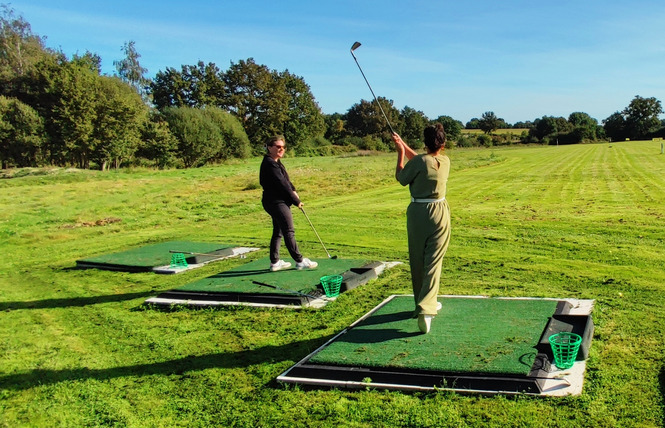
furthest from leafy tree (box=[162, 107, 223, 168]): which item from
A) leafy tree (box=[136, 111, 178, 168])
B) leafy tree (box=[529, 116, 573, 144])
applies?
leafy tree (box=[529, 116, 573, 144])

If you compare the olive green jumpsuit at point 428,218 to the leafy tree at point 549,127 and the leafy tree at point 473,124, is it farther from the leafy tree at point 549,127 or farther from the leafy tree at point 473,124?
the leafy tree at point 473,124

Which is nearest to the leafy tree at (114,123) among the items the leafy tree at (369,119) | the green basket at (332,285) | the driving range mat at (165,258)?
the driving range mat at (165,258)

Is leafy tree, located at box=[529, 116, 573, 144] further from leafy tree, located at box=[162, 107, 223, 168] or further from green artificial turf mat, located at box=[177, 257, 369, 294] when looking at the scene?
green artificial turf mat, located at box=[177, 257, 369, 294]

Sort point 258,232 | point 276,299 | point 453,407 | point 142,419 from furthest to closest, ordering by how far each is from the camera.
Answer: point 258,232
point 276,299
point 142,419
point 453,407

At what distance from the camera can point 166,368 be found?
5.54 metres

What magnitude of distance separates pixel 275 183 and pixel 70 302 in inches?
152

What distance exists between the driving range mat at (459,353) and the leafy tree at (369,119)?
10282 centimetres

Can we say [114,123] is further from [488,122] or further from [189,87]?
[488,122]

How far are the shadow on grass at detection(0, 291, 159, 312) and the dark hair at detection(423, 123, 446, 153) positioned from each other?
17.9 feet

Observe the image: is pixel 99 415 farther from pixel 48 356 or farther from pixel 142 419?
pixel 48 356

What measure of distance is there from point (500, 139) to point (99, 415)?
104m

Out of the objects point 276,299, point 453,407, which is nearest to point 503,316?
point 453,407

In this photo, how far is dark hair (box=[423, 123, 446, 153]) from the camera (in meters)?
5.64

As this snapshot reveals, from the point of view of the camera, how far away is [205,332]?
6652 mm
